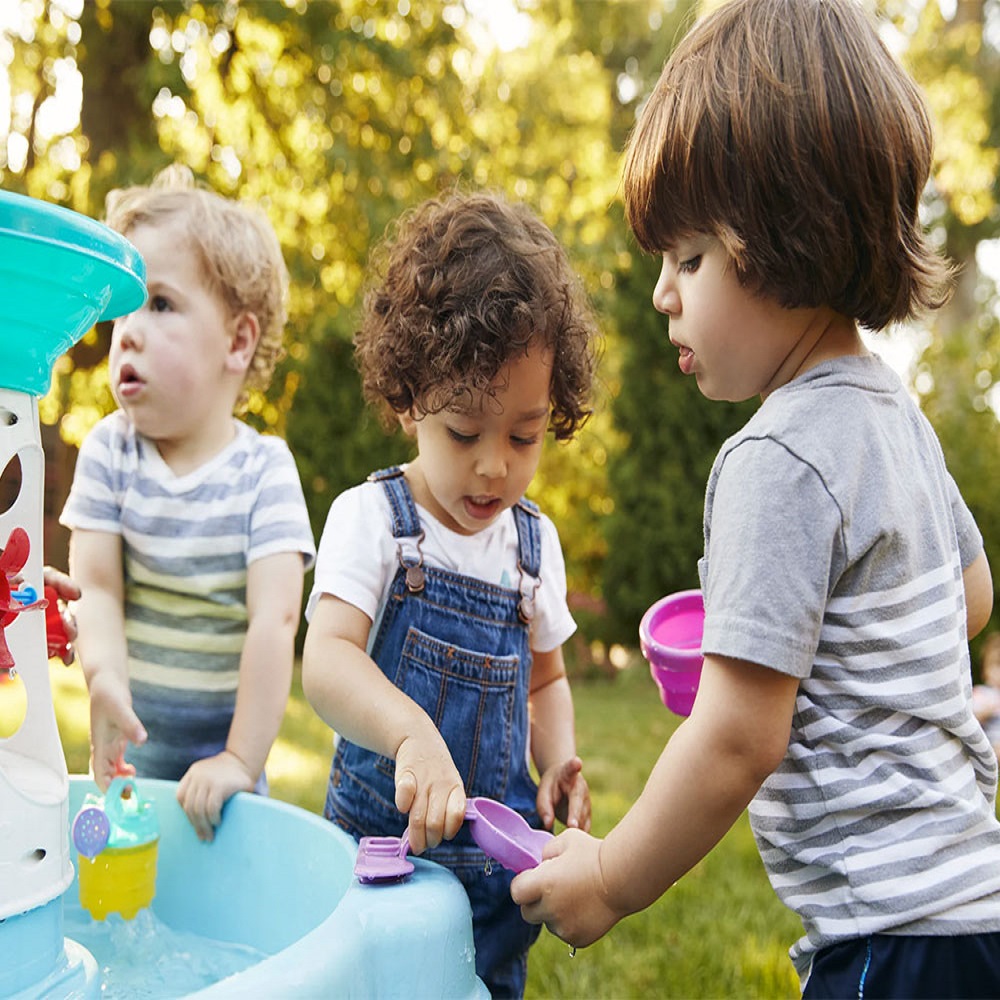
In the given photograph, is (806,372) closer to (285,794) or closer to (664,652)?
(664,652)

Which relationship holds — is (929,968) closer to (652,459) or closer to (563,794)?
(563,794)

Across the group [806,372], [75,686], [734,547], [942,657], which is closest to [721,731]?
[734,547]

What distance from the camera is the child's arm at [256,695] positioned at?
A: 69.6 inches

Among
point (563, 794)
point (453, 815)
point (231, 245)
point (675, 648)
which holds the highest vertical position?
point (231, 245)

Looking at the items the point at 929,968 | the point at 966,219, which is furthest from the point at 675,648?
the point at 966,219

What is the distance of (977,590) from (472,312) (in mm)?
873

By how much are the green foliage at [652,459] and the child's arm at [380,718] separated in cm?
615

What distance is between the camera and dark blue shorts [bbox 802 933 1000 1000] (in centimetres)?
114

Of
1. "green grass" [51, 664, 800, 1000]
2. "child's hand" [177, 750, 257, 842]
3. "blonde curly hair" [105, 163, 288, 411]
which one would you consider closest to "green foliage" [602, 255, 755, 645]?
"green grass" [51, 664, 800, 1000]

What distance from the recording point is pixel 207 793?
1.76 m

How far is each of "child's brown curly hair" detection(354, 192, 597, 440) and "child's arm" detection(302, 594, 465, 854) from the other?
0.38 m

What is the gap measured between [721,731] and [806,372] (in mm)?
436

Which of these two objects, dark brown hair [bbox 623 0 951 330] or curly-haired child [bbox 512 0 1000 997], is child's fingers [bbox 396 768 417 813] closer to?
curly-haired child [bbox 512 0 1000 997]

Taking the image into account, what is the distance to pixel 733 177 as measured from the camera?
48.0 inches
